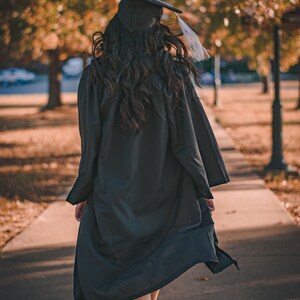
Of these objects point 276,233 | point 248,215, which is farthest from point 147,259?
point 248,215

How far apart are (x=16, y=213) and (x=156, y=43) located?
16.5 ft

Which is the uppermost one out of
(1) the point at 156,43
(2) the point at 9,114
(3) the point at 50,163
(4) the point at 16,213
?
(1) the point at 156,43

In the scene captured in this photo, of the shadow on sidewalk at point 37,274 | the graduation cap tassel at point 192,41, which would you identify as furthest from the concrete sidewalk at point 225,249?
the graduation cap tassel at point 192,41

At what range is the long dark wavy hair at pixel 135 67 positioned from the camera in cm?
354

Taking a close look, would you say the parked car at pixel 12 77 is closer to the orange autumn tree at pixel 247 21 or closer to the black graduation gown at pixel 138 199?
the orange autumn tree at pixel 247 21

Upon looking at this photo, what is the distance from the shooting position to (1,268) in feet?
19.2

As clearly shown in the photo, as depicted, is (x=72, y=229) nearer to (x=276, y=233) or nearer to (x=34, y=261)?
(x=34, y=261)

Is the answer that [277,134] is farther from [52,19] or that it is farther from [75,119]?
[75,119]

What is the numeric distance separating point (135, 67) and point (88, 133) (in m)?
0.40

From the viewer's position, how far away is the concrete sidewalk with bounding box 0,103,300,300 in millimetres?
5152

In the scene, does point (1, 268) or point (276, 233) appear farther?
point (276, 233)

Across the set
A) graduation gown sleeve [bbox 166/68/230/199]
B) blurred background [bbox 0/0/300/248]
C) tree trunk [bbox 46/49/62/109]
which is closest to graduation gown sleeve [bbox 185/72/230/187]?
graduation gown sleeve [bbox 166/68/230/199]

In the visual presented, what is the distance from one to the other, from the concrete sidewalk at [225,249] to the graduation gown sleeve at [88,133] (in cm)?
169

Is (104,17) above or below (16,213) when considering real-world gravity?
above
